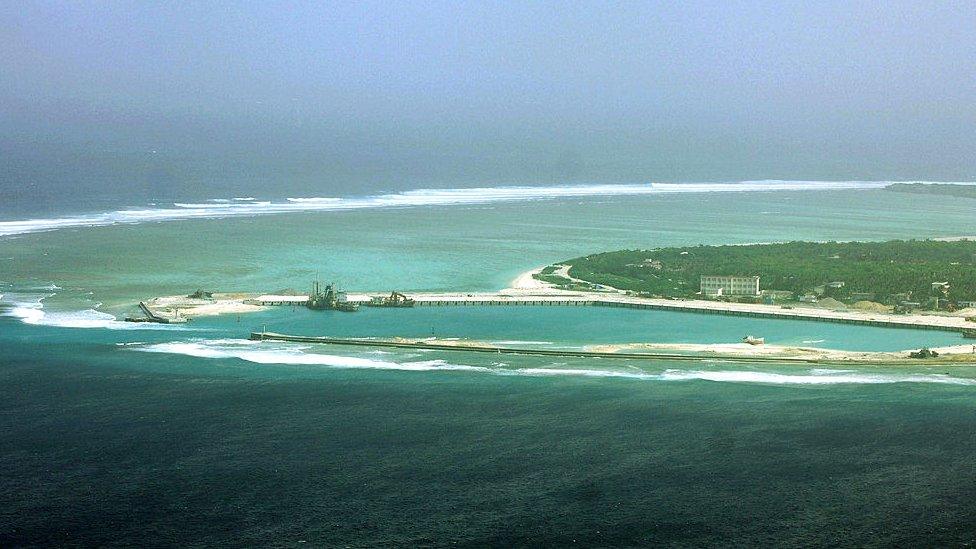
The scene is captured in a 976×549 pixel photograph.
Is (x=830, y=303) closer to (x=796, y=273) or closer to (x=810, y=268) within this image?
(x=796, y=273)

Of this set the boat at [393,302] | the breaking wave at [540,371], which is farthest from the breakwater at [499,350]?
the boat at [393,302]

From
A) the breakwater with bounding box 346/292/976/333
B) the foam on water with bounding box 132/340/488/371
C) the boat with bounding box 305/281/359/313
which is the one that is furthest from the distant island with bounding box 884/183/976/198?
the foam on water with bounding box 132/340/488/371

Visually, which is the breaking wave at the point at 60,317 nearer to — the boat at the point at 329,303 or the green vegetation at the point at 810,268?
the boat at the point at 329,303

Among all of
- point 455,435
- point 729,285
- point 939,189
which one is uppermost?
point 939,189

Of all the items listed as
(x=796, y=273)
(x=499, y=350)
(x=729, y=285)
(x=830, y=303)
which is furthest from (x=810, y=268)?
(x=499, y=350)

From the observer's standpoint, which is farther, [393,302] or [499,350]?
[393,302]
